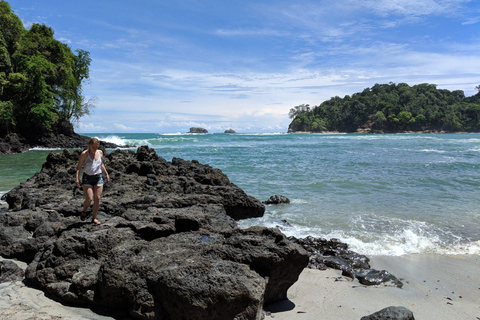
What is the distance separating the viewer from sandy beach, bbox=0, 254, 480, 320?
146 inches

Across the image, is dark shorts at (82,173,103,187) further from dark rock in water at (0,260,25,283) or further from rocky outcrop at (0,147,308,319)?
dark rock in water at (0,260,25,283)

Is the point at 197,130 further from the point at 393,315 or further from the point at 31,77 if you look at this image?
the point at 393,315

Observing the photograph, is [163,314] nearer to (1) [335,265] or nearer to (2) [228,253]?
(2) [228,253]

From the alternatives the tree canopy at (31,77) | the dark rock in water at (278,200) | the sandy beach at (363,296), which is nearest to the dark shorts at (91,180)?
the sandy beach at (363,296)

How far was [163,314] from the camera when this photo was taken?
11.5 ft

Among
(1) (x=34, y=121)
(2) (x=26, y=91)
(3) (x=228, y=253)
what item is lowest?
(3) (x=228, y=253)

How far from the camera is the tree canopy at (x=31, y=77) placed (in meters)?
31.5

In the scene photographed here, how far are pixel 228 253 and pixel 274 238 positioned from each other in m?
0.67

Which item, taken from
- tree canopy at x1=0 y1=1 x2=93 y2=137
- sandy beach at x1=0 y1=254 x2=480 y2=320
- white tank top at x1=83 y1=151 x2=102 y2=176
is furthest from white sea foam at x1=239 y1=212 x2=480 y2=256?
tree canopy at x1=0 y1=1 x2=93 y2=137

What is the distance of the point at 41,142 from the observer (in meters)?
35.6

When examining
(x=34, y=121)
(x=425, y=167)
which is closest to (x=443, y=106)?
(x=425, y=167)

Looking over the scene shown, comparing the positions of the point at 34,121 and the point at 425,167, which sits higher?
the point at 34,121

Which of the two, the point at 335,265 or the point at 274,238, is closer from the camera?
the point at 274,238

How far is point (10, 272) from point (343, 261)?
5.06m
